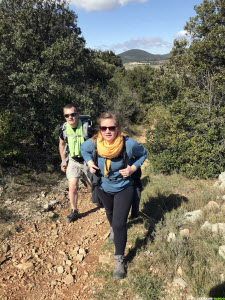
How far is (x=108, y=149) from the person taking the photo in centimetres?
225

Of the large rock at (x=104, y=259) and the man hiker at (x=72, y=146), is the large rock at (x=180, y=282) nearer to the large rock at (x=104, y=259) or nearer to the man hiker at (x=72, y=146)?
the large rock at (x=104, y=259)

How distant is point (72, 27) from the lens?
27.9 ft

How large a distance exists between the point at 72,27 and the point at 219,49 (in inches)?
237

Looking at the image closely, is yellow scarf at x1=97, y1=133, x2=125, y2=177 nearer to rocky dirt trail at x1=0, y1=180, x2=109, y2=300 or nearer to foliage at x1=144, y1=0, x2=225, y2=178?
rocky dirt trail at x1=0, y1=180, x2=109, y2=300

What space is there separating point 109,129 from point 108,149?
22 cm

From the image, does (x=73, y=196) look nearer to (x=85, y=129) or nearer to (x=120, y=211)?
(x=85, y=129)

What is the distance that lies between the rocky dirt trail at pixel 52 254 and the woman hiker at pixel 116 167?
60 cm

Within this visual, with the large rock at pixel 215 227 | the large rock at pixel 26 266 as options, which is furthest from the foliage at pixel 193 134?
the large rock at pixel 26 266

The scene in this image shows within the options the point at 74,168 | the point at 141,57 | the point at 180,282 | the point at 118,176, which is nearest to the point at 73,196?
the point at 74,168

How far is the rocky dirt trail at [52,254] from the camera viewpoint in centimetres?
257

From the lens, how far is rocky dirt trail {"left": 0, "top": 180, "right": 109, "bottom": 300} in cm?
257

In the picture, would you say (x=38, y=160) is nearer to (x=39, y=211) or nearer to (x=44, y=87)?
(x=44, y=87)

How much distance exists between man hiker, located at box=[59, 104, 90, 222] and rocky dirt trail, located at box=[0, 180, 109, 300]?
0.40m

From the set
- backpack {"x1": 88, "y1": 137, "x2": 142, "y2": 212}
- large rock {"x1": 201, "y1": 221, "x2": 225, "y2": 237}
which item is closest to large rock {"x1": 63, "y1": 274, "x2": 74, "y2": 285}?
backpack {"x1": 88, "y1": 137, "x2": 142, "y2": 212}
